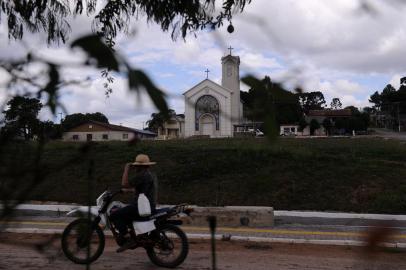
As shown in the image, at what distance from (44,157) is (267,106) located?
1.40ft

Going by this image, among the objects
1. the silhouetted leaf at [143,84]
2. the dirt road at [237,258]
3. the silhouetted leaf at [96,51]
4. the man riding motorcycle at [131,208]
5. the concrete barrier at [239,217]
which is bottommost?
the dirt road at [237,258]

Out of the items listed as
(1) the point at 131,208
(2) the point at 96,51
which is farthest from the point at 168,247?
(2) the point at 96,51

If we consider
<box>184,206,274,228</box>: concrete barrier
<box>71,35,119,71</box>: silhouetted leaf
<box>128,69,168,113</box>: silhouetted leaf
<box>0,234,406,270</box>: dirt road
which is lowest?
<box>0,234,406,270</box>: dirt road

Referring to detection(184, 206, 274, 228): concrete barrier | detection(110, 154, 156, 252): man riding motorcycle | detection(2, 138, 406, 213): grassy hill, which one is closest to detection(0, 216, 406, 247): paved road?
detection(184, 206, 274, 228): concrete barrier

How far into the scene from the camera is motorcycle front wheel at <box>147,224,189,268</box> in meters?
7.26

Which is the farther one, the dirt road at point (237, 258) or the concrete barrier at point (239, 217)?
the concrete barrier at point (239, 217)

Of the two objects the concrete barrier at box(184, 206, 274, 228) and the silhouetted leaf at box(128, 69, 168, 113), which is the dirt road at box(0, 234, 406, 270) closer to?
the concrete barrier at box(184, 206, 274, 228)

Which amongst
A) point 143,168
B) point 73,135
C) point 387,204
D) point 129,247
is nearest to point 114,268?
point 129,247

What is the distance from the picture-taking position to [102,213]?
772 cm

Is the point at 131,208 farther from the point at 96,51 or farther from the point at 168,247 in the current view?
the point at 96,51

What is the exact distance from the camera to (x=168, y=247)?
24.1 ft

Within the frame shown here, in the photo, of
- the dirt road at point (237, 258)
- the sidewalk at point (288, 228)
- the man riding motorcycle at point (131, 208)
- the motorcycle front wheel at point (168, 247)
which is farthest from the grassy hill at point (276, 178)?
the motorcycle front wheel at point (168, 247)

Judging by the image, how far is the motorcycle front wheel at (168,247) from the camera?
23.8 ft

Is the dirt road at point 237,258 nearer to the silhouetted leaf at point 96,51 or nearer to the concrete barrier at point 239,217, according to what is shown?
the concrete barrier at point 239,217
